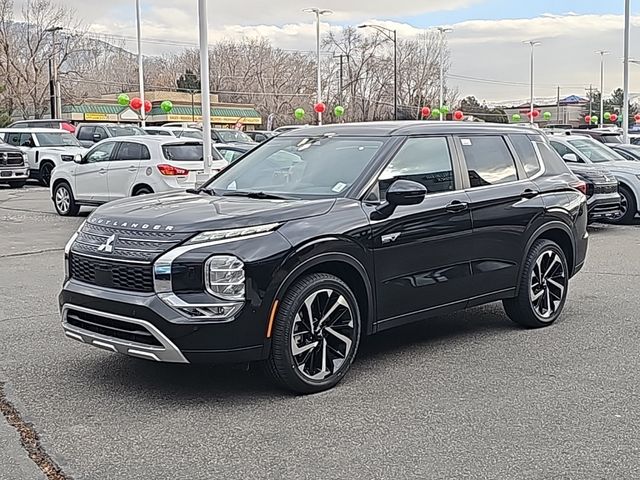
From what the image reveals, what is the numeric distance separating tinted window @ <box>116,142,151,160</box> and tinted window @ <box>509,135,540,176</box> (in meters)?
8.98

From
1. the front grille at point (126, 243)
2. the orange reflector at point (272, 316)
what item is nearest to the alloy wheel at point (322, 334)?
the orange reflector at point (272, 316)

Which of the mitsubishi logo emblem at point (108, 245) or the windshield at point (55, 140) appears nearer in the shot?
the mitsubishi logo emblem at point (108, 245)

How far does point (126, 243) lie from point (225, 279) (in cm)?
69

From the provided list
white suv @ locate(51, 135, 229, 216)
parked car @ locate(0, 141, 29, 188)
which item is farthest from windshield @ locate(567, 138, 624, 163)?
parked car @ locate(0, 141, 29, 188)

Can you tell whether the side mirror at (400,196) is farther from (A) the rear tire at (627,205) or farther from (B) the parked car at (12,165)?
(B) the parked car at (12,165)

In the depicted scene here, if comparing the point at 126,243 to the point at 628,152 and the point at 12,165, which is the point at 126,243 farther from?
the point at 12,165

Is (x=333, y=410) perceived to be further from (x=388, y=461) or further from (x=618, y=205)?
(x=618, y=205)

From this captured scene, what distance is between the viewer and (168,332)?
4.95 metres

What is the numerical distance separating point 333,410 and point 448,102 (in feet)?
281

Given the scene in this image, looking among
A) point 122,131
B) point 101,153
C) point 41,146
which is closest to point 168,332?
point 101,153

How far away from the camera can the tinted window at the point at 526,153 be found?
7387 millimetres

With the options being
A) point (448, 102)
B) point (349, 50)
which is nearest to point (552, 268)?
point (349, 50)

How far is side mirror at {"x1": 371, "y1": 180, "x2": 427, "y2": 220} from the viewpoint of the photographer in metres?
5.74

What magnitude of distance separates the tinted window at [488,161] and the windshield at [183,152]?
8.84 metres
